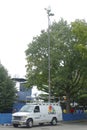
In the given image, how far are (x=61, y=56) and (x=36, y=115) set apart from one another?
36.3 feet

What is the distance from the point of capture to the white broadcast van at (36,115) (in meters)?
Answer: 34.0

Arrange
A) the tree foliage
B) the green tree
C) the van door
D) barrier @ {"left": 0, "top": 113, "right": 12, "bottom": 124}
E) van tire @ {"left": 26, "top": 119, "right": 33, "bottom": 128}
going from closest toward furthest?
van tire @ {"left": 26, "top": 119, "right": 33, "bottom": 128}, the van door, barrier @ {"left": 0, "top": 113, "right": 12, "bottom": 124}, the tree foliage, the green tree

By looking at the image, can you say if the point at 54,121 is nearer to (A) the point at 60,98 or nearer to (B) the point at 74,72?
(B) the point at 74,72

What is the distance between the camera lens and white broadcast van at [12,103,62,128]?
33969 mm

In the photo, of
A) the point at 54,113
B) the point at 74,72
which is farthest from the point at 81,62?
the point at 54,113

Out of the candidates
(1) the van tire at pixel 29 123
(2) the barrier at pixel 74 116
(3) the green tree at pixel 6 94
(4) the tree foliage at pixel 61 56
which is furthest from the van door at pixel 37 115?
(3) the green tree at pixel 6 94

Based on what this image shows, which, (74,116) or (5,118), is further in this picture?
(74,116)

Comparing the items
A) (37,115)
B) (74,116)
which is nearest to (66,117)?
(74,116)

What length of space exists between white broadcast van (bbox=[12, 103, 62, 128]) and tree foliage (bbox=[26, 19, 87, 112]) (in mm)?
6649

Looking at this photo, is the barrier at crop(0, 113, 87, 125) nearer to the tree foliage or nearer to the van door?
the van door

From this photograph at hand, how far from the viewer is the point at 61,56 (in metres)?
44.1

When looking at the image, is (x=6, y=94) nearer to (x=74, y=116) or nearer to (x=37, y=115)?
(x=74, y=116)

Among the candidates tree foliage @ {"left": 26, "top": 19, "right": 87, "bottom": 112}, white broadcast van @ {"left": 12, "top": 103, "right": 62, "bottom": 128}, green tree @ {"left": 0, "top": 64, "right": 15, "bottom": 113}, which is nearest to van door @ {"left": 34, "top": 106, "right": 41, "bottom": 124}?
white broadcast van @ {"left": 12, "top": 103, "right": 62, "bottom": 128}

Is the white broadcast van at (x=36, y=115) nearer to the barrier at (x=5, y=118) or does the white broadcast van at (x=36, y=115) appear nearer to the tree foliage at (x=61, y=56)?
the barrier at (x=5, y=118)
